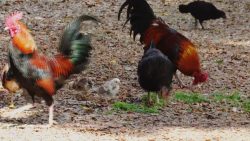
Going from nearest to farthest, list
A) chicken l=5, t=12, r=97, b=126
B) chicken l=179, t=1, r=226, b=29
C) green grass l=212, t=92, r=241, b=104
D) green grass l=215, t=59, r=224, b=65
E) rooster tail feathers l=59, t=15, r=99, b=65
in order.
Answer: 1. chicken l=5, t=12, r=97, b=126
2. rooster tail feathers l=59, t=15, r=99, b=65
3. green grass l=212, t=92, r=241, b=104
4. green grass l=215, t=59, r=224, b=65
5. chicken l=179, t=1, r=226, b=29

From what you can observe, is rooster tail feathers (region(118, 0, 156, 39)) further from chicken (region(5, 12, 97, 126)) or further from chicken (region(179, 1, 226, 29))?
chicken (region(179, 1, 226, 29))

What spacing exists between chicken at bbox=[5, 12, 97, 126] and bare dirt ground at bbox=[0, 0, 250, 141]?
58 cm

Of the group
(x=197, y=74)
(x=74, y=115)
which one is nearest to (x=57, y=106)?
(x=74, y=115)

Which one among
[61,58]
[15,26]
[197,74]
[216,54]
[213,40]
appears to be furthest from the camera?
[213,40]

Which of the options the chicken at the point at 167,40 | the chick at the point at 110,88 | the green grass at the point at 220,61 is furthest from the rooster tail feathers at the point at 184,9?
the chick at the point at 110,88

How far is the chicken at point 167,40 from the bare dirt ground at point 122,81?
2.21ft

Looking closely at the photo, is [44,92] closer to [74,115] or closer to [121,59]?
[74,115]

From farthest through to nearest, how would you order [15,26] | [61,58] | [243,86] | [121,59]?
[121,59] < [243,86] < [61,58] < [15,26]

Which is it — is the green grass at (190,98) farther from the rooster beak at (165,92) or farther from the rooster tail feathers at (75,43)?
the rooster tail feathers at (75,43)

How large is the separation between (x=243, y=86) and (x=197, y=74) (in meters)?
1.54

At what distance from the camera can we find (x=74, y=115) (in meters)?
8.11

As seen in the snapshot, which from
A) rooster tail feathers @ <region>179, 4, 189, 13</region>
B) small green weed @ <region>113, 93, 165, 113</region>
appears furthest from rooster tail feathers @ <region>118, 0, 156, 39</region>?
rooster tail feathers @ <region>179, 4, 189, 13</region>

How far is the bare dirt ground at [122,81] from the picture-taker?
24.2 ft

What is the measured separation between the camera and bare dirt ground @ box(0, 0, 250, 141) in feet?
24.2
